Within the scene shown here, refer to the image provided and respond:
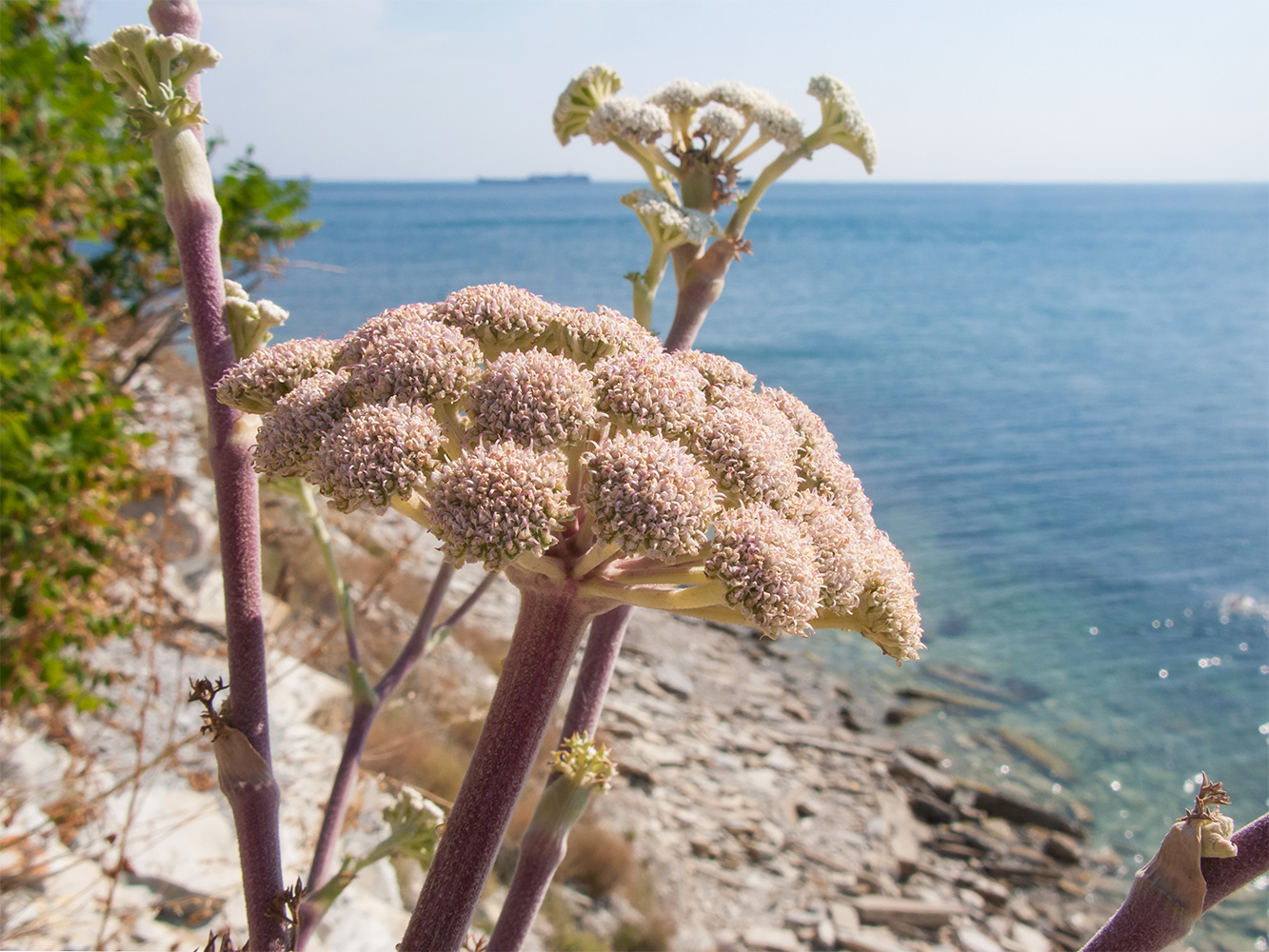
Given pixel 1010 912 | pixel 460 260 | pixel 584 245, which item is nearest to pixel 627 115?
pixel 1010 912

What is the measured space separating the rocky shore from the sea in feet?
4.86

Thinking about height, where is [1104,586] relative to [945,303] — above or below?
below

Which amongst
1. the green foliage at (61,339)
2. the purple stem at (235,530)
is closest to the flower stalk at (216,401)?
the purple stem at (235,530)

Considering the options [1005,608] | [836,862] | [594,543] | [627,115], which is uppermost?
[627,115]

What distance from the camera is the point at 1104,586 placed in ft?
71.7

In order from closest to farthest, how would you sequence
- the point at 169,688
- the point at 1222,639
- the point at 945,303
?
the point at 169,688, the point at 1222,639, the point at 945,303

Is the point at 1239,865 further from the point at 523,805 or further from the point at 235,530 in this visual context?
the point at 523,805

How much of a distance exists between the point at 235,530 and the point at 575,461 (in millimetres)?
831

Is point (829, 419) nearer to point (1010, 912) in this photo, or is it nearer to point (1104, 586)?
point (1104, 586)

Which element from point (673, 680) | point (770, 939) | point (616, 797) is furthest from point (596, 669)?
point (673, 680)

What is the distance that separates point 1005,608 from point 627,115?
2004 centimetres

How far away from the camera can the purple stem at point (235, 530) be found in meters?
1.93

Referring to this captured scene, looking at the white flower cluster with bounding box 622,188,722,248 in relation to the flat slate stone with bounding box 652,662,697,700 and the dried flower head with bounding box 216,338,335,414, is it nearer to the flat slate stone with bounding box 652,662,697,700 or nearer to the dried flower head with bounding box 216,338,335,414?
the dried flower head with bounding box 216,338,335,414

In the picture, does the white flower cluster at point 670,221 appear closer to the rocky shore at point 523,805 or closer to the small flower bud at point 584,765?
the small flower bud at point 584,765
